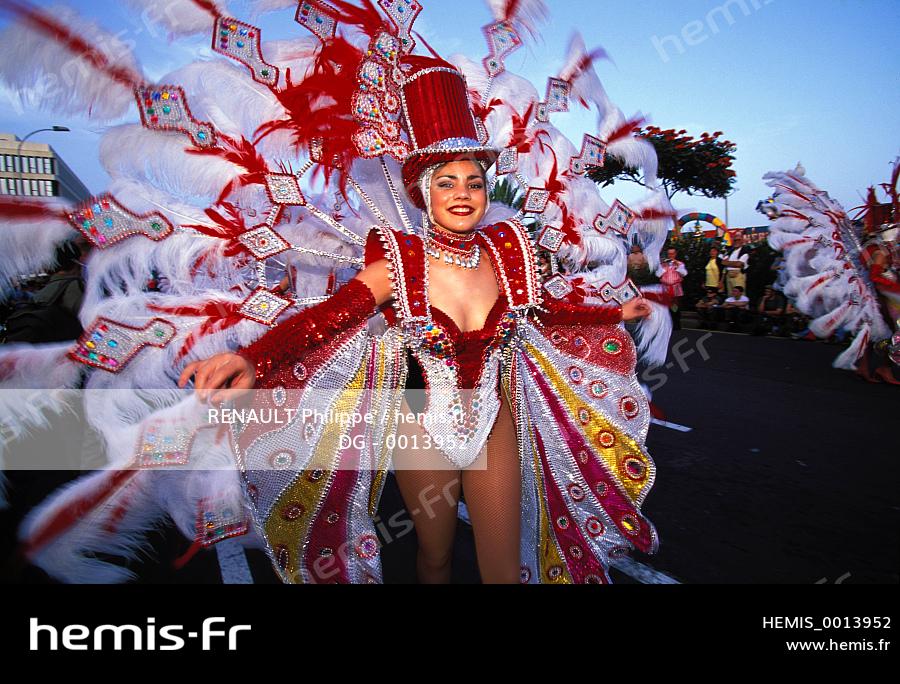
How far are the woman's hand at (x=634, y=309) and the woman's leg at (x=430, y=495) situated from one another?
978 mm

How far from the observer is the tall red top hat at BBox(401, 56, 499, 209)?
192cm

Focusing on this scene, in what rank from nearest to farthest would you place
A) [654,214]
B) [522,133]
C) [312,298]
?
[312,298] < [522,133] < [654,214]

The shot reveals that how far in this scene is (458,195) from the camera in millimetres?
1951

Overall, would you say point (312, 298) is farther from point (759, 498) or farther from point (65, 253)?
point (759, 498)

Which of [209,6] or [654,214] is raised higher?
[209,6]

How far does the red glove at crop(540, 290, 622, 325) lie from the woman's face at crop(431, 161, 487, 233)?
0.45 meters

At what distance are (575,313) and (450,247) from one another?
0.58m

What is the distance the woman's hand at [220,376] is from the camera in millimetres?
1533

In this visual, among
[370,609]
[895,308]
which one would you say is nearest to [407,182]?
[370,609]

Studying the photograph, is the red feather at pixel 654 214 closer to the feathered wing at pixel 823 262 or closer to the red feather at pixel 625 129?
the red feather at pixel 625 129

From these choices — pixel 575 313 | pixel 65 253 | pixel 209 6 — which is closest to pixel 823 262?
pixel 575 313

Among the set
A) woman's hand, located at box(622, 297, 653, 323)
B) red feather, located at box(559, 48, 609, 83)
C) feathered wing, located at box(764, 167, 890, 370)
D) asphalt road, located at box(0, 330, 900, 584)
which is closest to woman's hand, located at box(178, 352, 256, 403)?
asphalt road, located at box(0, 330, 900, 584)

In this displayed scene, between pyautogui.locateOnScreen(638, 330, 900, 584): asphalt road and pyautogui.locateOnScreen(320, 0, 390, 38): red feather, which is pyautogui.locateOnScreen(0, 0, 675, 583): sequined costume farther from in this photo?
pyautogui.locateOnScreen(638, 330, 900, 584): asphalt road

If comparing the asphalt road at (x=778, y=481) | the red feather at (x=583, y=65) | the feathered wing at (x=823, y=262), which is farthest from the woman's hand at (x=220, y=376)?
the feathered wing at (x=823, y=262)
